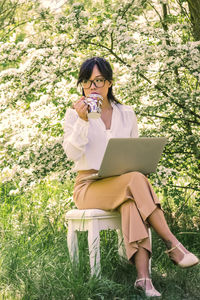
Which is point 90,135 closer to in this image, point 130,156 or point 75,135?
point 75,135

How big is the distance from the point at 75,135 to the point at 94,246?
68 cm

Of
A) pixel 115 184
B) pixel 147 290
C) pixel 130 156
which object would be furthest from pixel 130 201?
pixel 147 290

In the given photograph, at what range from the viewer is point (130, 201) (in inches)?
118

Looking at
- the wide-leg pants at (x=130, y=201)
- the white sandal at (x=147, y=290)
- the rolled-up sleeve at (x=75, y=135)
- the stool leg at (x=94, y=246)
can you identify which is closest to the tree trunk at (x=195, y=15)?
the rolled-up sleeve at (x=75, y=135)

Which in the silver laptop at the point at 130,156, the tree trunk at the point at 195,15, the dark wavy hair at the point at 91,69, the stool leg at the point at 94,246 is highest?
the tree trunk at the point at 195,15

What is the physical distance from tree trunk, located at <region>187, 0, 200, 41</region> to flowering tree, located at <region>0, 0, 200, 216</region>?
0.20 metres

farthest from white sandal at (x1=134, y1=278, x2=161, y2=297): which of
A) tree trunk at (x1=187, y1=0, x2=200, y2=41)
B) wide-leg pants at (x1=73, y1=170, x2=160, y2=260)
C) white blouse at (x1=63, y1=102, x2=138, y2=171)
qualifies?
tree trunk at (x1=187, y1=0, x2=200, y2=41)

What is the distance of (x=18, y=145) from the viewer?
4.13 metres

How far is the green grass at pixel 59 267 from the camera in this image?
2727 mm

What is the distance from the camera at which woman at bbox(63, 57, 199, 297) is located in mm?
2906

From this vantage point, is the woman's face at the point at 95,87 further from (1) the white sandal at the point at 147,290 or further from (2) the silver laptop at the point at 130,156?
(1) the white sandal at the point at 147,290

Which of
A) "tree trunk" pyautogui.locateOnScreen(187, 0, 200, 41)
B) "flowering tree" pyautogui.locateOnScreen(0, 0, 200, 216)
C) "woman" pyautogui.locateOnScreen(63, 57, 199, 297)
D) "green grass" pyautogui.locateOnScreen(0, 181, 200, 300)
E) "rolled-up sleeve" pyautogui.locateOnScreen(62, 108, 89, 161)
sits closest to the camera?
"green grass" pyautogui.locateOnScreen(0, 181, 200, 300)

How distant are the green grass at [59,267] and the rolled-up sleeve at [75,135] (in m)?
0.56

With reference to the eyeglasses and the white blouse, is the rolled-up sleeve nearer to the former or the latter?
the white blouse
